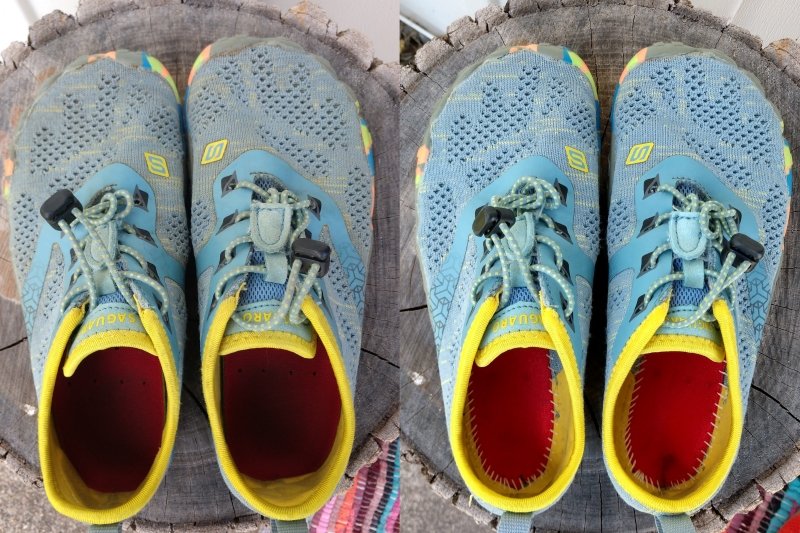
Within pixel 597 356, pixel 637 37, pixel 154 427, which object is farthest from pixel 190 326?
pixel 637 37

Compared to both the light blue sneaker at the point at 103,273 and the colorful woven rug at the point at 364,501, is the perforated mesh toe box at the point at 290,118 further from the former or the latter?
the colorful woven rug at the point at 364,501

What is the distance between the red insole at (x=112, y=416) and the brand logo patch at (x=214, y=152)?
0.84 feet

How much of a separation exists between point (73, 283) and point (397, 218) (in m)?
0.43

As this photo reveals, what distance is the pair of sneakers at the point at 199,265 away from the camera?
0.72 m

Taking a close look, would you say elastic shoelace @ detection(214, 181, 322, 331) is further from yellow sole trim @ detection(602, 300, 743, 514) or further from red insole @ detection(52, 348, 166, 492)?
yellow sole trim @ detection(602, 300, 743, 514)

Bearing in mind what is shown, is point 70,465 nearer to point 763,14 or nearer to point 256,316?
point 256,316

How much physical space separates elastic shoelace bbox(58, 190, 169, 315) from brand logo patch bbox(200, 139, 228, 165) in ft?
0.41

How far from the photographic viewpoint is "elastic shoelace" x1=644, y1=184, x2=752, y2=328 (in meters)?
0.72

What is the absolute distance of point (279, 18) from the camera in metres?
0.99

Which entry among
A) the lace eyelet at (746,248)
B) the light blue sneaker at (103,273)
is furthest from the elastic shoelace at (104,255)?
the lace eyelet at (746,248)

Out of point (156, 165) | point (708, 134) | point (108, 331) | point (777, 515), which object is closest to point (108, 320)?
point (108, 331)

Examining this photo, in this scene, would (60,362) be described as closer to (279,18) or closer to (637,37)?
(279,18)

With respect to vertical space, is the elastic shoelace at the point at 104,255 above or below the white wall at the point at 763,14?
above

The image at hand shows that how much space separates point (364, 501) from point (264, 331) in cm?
54
